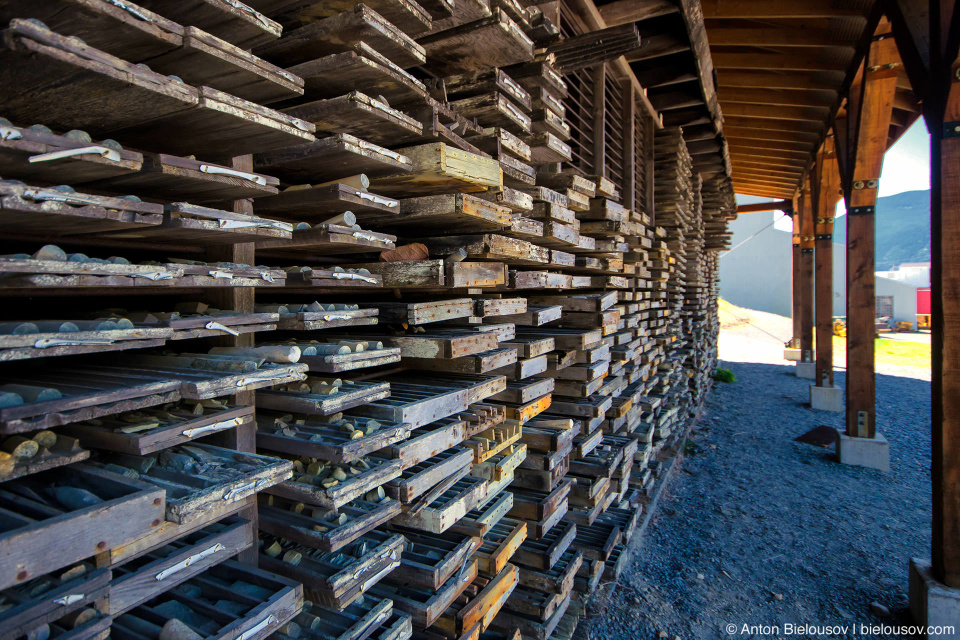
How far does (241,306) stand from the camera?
6.33ft

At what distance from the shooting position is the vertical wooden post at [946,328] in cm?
383

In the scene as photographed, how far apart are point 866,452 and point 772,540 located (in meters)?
3.32

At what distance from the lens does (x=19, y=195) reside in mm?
1126

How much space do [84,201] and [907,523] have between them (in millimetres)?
7801

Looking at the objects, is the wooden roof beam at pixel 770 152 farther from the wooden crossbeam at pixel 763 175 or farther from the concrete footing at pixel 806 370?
the concrete footing at pixel 806 370

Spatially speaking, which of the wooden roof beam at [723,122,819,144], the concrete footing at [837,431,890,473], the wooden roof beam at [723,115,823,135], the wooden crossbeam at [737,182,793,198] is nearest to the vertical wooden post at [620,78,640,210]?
the concrete footing at [837,431,890,473]

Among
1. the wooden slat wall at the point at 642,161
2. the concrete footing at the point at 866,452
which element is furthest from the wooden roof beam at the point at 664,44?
the concrete footing at the point at 866,452

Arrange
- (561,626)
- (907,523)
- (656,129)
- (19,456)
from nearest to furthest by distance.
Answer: (19,456) < (561,626) < (907,523) < (656,129)

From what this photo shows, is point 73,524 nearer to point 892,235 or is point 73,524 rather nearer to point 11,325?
point 11,325

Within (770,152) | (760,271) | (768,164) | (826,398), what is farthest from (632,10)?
(760,271)

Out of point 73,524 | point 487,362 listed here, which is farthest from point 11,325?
point 487,362

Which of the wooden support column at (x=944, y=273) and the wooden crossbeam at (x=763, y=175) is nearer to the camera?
the wooden support column at (x=944, y=273)

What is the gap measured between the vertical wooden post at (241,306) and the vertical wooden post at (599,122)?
4165mm

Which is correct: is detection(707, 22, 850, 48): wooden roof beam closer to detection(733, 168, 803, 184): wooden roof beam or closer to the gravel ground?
the gravel ground
